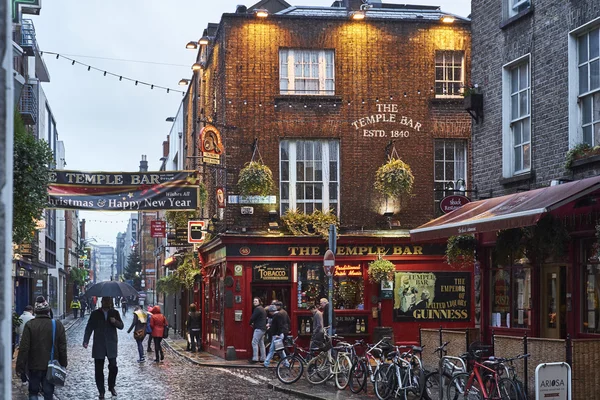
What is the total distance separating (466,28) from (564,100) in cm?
1515

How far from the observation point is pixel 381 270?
29.0 meters

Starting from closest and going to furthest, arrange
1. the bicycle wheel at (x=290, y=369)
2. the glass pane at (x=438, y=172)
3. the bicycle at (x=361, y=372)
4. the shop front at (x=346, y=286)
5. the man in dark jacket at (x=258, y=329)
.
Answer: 1. the bicycle at (x=361, y=372)
2. the bicycle wheel at (x=290, y=369)
3. the man in dark jacket at (x=258, y=329)
4. the shop front at (x=346, y=286)
5. the glass pane at (x=438, y=172)

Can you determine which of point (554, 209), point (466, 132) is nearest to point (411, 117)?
point (466, 132)

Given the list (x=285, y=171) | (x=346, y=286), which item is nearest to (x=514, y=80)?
(x=285, y=171)

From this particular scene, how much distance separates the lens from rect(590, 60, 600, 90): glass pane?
1537 cm

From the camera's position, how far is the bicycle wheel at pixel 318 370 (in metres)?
19.8

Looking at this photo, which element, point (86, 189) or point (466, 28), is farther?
point (466, 28)

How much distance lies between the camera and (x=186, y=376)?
23.4 meters

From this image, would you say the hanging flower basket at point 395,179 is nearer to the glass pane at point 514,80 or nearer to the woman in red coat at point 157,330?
the woman in red coat at point 157,330

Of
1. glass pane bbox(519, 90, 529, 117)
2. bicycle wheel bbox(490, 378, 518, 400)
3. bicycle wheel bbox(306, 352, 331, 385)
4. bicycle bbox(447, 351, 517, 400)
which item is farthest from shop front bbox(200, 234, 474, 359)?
bicycle wheel bbox(490, 378, 518, 400)

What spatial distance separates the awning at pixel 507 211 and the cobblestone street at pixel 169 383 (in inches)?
173

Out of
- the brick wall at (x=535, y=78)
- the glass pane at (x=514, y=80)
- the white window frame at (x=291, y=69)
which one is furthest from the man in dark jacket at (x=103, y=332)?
the white window frame at (x=291, y=69)

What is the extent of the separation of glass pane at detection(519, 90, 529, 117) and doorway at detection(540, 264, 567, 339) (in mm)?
2950

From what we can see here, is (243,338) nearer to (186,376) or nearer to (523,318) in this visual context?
(186,376)
